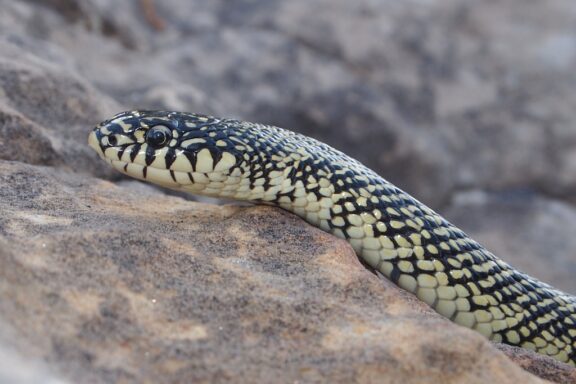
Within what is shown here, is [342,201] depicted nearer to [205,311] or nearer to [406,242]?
[406,242]

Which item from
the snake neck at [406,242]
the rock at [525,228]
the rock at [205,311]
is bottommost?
the rock at [205,311]

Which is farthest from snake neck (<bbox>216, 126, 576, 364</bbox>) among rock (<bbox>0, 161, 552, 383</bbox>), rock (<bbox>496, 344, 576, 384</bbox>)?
rock (<bbox>496, 344, 576, 384</bbox>)

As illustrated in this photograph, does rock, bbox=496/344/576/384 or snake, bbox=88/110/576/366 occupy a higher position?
snake, bbox=88/110/576/366

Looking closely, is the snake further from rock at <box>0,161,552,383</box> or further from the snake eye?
rock at <box>0,161,552,383</box>

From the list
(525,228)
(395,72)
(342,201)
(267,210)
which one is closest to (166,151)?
(267,210)

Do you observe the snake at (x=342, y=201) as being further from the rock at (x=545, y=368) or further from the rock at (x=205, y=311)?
the rock at (x=545, y=368)

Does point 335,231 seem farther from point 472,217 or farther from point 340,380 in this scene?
point 472,217

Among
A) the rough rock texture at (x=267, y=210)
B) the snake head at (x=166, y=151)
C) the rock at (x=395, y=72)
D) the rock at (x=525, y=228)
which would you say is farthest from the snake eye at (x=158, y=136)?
the rock at (x=525, y=228)
